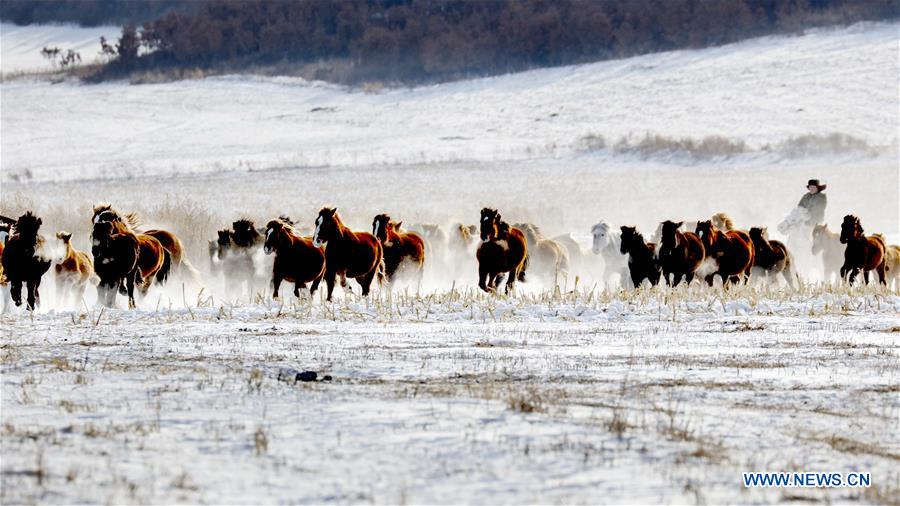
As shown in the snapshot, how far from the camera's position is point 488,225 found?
19875 mm

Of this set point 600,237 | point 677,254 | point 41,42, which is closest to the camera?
point 677,254

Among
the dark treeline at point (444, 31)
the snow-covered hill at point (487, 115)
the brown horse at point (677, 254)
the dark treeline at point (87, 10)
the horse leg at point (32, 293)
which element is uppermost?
the dark treeline at point (87, 10)

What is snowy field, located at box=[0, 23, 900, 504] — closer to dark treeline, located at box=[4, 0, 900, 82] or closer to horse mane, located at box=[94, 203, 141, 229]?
horse mane, located at box=[94, 203, 141, 229]

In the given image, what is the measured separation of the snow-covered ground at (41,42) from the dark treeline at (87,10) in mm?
1919

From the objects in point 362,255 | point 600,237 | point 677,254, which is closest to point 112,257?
point 362,255

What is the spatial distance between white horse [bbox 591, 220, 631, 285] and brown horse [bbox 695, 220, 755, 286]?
79.4 inches

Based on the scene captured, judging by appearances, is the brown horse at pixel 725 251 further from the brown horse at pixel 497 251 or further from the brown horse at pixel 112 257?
the brown horse at pixel 112 257

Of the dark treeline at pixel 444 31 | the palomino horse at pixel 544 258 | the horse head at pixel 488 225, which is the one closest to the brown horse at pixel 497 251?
the horse head at pixel 488 225

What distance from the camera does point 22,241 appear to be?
58.2 feet

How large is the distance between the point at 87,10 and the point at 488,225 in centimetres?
13820

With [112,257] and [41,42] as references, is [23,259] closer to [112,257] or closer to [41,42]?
[112,257]

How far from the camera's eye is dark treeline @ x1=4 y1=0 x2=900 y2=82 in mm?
105375

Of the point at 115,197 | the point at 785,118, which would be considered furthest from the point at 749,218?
the point at 785,118

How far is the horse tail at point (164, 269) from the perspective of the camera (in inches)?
803
